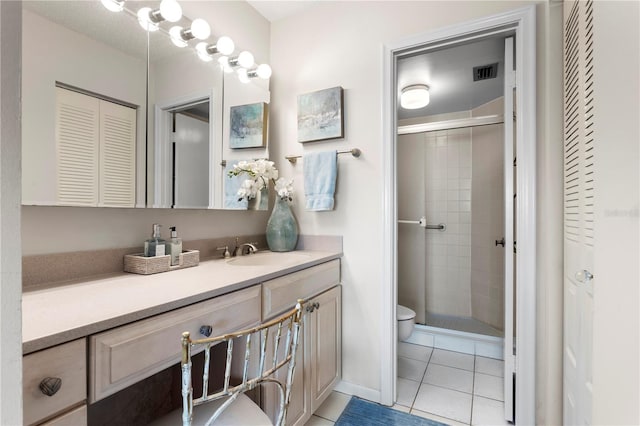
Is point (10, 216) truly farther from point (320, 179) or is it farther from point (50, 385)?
point (320, 179)

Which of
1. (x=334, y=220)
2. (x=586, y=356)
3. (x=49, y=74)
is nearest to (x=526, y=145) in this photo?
(x=586, y=356)

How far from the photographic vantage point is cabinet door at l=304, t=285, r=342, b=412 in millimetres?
1506

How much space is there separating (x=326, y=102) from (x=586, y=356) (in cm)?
166

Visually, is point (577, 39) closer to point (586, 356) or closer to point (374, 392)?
point (586, 356)

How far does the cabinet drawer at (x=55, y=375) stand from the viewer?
0.59 meters

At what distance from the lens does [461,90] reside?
2.66 metres

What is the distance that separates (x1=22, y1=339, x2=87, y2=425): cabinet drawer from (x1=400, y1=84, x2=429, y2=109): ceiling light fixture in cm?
267

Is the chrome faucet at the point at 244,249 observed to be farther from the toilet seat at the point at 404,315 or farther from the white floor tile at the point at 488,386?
the white floor tile at the point at 488,386

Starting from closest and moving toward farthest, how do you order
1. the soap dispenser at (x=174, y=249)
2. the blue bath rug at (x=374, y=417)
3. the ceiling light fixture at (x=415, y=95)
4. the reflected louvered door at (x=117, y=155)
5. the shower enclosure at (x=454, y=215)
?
the reflected louvered door at (x=117, y=155) → the soap dispenser at (x=174, y=249) → the blue bath rug at (x=374, y=417) → the ceiling light fixture at (x=415, y=95) → the shower enclosure at (x=454, y=215)

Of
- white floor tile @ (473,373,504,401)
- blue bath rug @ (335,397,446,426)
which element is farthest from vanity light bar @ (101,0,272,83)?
white floor tile @ (473,373,504,401)

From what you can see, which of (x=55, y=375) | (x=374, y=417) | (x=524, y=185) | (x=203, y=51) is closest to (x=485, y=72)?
(x=524, y=185)

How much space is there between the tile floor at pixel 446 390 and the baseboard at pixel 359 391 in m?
0.04

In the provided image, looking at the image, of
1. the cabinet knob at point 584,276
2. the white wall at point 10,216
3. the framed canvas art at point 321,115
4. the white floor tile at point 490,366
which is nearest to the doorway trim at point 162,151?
the framed canvas art at point 321,115

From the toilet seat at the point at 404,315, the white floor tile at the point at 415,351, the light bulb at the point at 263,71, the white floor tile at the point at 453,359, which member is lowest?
the white floor tile at the point at 415,351
